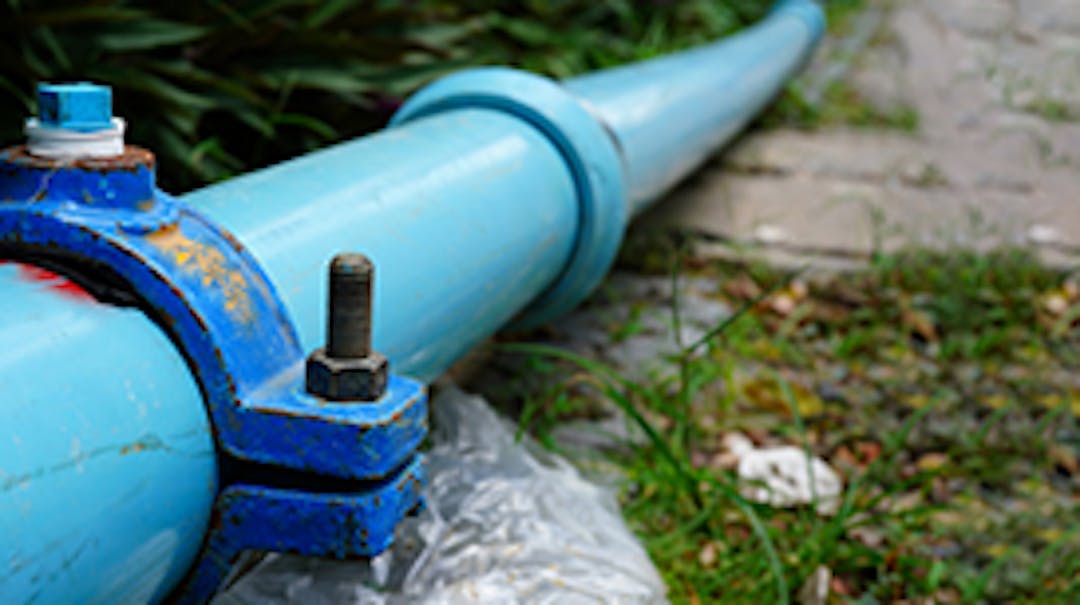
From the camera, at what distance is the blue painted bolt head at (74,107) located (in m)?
0.78

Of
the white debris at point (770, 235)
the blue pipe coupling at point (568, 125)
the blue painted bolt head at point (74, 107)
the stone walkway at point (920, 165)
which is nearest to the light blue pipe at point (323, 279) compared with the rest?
the blue pipe coupling at point (568, 125)

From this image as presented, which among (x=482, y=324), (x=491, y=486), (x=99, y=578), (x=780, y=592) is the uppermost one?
(x=99, y=578)

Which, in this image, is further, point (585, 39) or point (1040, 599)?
point (585, 39)

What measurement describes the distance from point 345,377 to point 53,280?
8.9 inches

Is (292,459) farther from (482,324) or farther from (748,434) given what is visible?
(748,434)

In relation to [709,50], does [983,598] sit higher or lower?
lower

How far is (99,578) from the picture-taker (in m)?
0.73

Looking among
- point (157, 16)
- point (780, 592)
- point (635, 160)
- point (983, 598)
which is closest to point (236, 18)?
point (157, 16)

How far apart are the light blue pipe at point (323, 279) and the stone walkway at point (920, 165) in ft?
2.17

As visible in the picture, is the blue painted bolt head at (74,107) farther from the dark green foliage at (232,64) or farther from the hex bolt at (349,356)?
the dark green foliage at (232,64)

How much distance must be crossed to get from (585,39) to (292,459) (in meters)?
3.08

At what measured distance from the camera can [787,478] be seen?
163 cm

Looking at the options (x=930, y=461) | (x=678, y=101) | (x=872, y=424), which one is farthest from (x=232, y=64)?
(x=930, y=461)

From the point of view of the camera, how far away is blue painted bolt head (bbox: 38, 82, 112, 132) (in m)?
0.78
